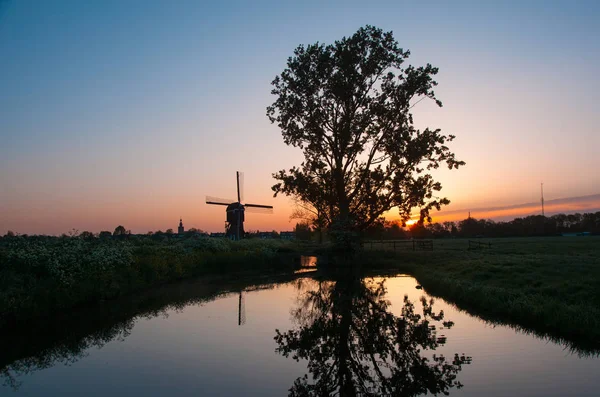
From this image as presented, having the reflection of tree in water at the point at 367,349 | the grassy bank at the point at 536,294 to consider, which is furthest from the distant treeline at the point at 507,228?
the reflection of tree in water at the point at 367,349

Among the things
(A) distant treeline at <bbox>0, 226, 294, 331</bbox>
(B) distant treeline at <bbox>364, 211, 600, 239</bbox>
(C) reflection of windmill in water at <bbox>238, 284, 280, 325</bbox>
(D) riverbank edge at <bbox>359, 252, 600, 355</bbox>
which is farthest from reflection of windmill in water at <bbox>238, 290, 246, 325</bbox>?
(B) distant treeline at <bbox>364, 211, 600, 239</bbox>

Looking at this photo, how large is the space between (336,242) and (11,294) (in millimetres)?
26581

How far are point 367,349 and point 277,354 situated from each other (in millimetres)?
2657

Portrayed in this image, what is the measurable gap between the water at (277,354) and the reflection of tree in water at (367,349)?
0.05 m

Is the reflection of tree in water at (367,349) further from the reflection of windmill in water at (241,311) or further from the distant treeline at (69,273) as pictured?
the distant treeline at (69,273)

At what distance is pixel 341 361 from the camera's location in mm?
10688

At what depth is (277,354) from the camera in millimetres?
11586

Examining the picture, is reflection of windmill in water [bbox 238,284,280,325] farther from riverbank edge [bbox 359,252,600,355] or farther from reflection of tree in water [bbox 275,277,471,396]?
riverbank edge [bbox 359,252,600,355]

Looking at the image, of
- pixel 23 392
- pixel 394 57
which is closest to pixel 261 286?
pixel 23 392

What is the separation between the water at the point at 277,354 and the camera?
9125mm

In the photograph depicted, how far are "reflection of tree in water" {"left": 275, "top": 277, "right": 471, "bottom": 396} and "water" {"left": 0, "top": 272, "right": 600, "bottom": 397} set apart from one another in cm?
5

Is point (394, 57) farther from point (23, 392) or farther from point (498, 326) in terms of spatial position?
point (23, 392)

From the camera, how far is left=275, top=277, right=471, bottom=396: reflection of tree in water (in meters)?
9.07

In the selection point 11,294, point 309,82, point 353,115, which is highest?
point 309,82
